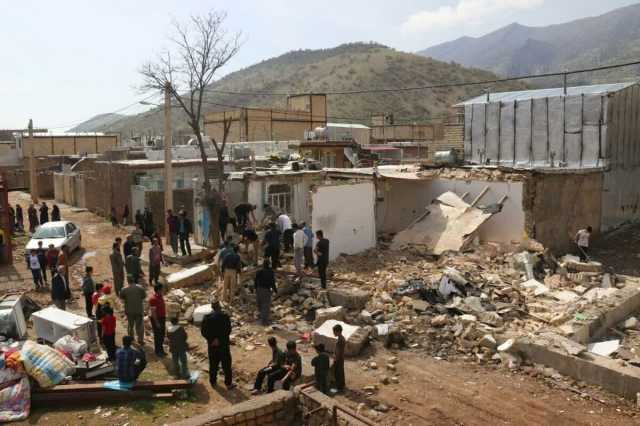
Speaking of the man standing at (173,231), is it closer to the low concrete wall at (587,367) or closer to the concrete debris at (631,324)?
the low concrete wall at (587,367)

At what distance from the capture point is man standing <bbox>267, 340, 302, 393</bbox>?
26.8 ft

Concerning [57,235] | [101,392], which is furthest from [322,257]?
[57,235]

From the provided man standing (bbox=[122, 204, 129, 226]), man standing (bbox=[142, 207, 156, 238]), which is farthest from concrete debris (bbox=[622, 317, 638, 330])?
man standing (bbox=[122, 204, 129, 226])

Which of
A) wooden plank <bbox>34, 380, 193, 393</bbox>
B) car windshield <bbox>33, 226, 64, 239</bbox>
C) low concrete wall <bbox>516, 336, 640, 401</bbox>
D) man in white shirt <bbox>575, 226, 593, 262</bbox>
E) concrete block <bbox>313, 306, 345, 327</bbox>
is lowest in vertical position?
low concrete wall <bbox>516, 336, 640, 401</bbox>

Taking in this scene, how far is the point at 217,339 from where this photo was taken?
27.5 ft

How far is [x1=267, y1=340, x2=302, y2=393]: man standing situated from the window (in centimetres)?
987

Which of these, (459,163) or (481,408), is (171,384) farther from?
(459,163)

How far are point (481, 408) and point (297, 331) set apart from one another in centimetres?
418

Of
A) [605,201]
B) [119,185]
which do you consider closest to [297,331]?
[605,201]

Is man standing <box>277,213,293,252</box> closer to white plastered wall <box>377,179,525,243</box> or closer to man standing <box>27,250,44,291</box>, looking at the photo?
white plastered wall <box>377,179,525,243</box>

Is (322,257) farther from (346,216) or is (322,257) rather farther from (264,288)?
(346,216)

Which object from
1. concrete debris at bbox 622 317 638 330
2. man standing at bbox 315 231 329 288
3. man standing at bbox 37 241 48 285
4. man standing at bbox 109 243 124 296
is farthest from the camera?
man standing at bbox 37 241 48 285

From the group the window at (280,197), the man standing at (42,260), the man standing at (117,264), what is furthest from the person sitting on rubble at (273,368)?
the window at (280,197)

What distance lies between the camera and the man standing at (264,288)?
11.2 meters
